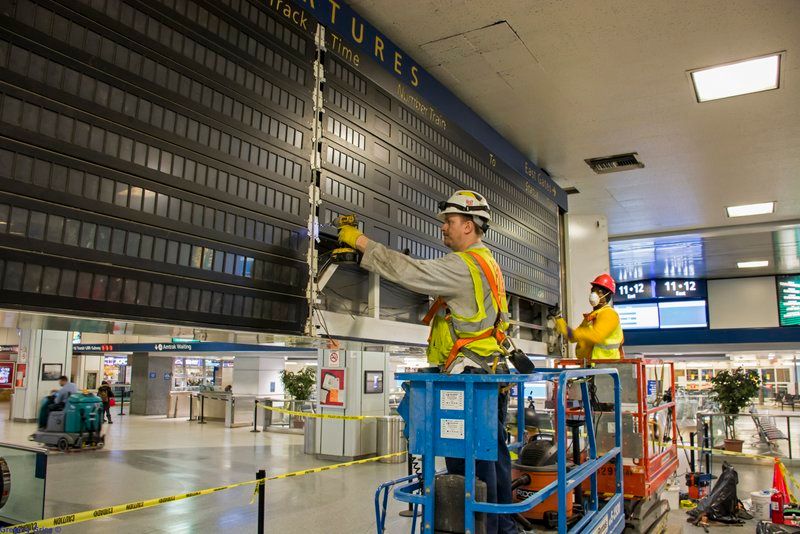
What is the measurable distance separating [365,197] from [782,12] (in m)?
3.96

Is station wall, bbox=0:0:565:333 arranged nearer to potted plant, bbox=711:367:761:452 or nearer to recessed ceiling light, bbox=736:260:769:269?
potted plant, bbox=711:367:761:452

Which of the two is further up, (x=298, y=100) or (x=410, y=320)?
(x=298, y=100)

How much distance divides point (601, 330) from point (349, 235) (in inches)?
124

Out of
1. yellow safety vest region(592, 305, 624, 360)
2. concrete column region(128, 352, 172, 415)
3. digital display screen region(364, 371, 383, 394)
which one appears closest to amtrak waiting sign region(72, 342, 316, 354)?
concrete column region(128, 352, 172, 415)

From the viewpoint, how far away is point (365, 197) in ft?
16.0

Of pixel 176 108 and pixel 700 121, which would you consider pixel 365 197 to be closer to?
pixel 176 108

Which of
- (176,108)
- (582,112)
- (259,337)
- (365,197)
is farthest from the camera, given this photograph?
(582,112)

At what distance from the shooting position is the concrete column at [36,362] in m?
19.6

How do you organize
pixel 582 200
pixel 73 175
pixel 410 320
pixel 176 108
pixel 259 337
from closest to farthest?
pixel 73 175, pixel 176 108, pixel 259 337, pixel 410 320, pixel 582 200

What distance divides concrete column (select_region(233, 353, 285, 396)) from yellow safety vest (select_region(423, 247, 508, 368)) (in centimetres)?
2066

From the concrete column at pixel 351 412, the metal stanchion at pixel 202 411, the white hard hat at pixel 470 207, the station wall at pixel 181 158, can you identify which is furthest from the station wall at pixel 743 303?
the white hard hat at pixel 470 207

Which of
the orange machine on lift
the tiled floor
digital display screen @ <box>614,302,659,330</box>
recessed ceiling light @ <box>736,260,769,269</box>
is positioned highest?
recessed ceiling light @ <box>736,260,769,269</box>

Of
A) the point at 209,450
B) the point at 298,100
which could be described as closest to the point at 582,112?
the point at 298,100

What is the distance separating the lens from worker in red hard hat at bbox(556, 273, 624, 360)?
6023mm
